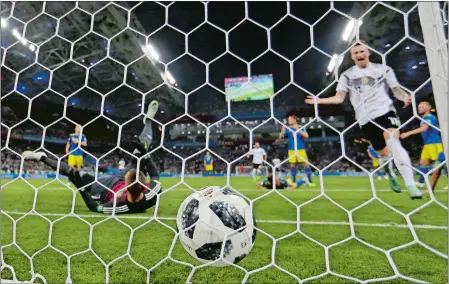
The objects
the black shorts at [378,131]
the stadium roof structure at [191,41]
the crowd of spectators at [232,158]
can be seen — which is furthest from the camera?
the crowd of spectators at [232,158]

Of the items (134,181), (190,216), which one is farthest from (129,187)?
(190,216)

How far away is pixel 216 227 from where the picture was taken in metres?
0.80

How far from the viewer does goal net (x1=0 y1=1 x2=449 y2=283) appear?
88cm

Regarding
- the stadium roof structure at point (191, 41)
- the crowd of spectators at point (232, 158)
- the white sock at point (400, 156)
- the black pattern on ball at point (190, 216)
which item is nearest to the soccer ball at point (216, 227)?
the black pattern on ball at point (190, 216)

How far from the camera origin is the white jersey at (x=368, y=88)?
143cm

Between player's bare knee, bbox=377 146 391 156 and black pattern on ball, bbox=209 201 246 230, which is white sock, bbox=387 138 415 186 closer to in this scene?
player's bare knee, bbox=377 146 391 156

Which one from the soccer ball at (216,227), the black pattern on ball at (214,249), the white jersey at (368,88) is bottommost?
the black pattern on ball at (214,249)

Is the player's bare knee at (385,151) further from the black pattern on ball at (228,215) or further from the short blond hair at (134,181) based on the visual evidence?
the short blond hair at (134,181)

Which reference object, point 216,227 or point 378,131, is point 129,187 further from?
point 378,131

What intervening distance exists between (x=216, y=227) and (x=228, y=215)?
50 mm

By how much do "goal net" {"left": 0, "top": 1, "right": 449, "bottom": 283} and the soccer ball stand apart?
5 cm

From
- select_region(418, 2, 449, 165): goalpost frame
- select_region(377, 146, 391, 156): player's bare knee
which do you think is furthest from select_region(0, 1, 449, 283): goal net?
select_region(377, 146, 391, 156): player's bare knee

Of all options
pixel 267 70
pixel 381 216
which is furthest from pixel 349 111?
pixel 381 216

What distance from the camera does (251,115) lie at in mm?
10281
